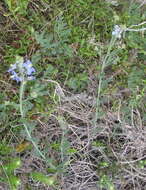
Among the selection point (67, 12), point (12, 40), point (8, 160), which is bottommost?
point (8, 160)

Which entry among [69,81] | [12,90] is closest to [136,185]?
[69,81]

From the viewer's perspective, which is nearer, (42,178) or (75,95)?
(42,178)

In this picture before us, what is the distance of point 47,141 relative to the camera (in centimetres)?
204

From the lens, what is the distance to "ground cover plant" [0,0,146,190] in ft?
6.54

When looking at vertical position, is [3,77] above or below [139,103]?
above

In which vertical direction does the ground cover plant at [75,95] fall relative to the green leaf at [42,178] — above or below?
above

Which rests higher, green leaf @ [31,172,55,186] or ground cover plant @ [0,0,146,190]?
ground cover plant @ [0,0,146,190]

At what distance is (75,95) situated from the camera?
2.08 metres

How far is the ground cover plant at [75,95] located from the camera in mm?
1992

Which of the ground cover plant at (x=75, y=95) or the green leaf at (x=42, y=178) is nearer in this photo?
the green leaf at (x=42, y=178)

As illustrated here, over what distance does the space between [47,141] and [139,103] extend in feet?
2.09

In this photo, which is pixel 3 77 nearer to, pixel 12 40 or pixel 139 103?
pixel 12 40

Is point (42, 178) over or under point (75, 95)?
under

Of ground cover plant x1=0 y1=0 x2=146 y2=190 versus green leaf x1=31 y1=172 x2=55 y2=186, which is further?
ground cover plant x1=0 y1=0 x2=146 y2=190
